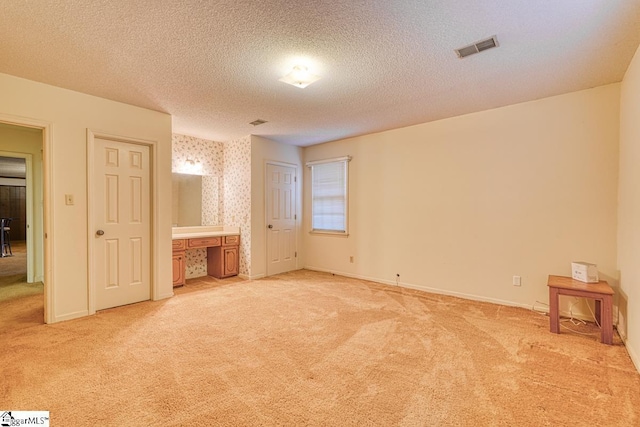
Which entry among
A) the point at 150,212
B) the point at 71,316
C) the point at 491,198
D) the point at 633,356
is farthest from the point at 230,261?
the point at 633,356

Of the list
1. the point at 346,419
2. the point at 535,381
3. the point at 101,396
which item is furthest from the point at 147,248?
the point at 535,381

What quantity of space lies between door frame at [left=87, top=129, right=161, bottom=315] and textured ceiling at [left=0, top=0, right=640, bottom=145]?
460 mm

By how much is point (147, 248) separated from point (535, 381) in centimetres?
416

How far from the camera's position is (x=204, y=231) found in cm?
525

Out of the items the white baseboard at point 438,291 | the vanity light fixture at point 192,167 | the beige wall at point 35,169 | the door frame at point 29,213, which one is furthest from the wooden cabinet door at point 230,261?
the door frame at point 29,213

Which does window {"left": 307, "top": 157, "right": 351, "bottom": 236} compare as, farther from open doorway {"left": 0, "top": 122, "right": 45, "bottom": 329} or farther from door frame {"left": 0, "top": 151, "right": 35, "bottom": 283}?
door frame {"left": 0, "top": 151, "right": 35, "bottom": 283}

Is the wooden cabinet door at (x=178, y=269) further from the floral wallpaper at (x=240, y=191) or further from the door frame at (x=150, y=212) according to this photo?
the floral wallpaper at (x=240, y=191)

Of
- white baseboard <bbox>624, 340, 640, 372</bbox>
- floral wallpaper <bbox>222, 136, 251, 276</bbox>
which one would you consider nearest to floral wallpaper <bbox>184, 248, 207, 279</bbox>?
floral wallpaper <bbox>222, 136, 251, 276</bbox>

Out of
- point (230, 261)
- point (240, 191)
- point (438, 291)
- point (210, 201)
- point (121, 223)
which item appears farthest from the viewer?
point (210, 201)

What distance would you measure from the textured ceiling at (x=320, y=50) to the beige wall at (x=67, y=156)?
0.63ft

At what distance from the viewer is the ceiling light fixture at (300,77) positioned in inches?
102

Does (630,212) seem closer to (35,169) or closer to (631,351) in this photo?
(631,351)

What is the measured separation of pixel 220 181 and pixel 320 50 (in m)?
3.74

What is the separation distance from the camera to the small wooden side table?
2580 millimetres
